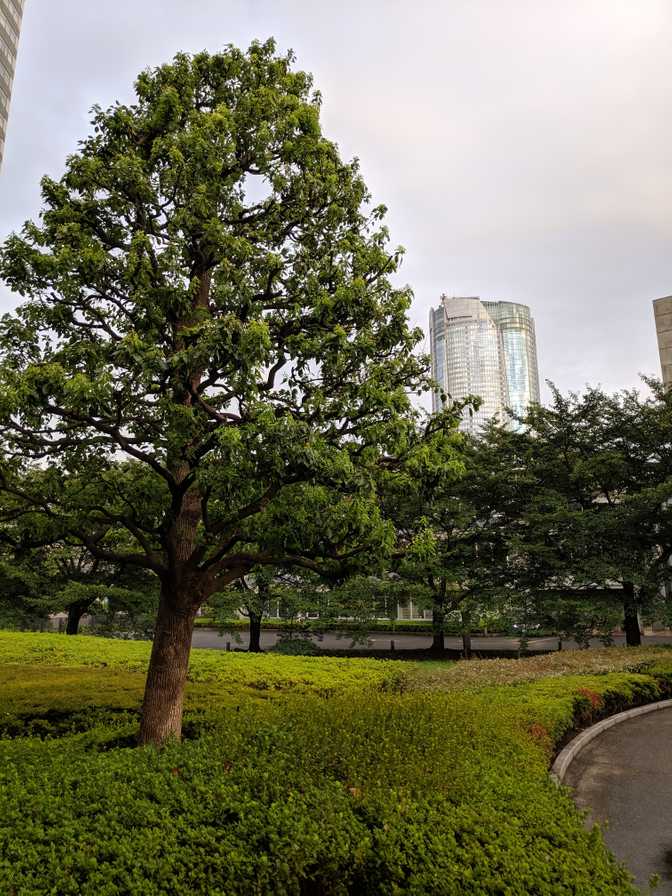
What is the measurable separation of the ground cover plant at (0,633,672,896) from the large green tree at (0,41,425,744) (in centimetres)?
220

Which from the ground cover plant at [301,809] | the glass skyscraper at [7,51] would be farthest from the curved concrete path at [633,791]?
the glass skyscraper at [7,51]

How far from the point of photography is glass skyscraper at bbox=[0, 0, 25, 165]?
60.6m

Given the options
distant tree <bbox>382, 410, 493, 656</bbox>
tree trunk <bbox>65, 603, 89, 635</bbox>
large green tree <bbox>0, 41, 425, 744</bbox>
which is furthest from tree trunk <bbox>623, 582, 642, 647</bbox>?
tree trunk <bbox>65, 603, 89, 635</bbox>

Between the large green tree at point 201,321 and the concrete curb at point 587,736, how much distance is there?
19.0 ft

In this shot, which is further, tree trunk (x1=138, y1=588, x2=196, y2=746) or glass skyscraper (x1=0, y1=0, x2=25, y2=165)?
glass skyscraper (x1=0, y1=0, x2=25, y2=165)

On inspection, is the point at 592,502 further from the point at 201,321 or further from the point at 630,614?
the point at 201,321

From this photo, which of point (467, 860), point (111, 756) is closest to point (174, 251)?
point (111, 756)

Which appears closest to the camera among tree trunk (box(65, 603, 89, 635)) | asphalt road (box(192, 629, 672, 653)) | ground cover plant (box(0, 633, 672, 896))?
ground cover plant (box(0, 633, 672, 896))

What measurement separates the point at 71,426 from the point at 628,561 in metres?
22.2

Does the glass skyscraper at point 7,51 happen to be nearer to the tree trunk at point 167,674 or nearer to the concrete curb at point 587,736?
the tree trunk at point 167,674

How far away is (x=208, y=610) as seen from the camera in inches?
1001

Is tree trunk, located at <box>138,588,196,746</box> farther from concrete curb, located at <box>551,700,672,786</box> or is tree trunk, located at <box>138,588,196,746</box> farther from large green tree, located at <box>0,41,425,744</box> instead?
concrete curb, located at <box>551,700,672,786</box>

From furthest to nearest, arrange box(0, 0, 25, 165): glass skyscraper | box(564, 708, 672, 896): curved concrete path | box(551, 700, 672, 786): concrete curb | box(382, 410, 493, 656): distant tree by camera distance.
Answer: box(0, 0, 25, 165): glass skyscraper → box(382, 410, 493, 656): distant tree → box(551, 700, 672, 786): concrete curb → box(564, 708, 672, 896): curved concrete path

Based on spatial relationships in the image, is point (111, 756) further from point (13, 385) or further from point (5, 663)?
point (5, 663)
